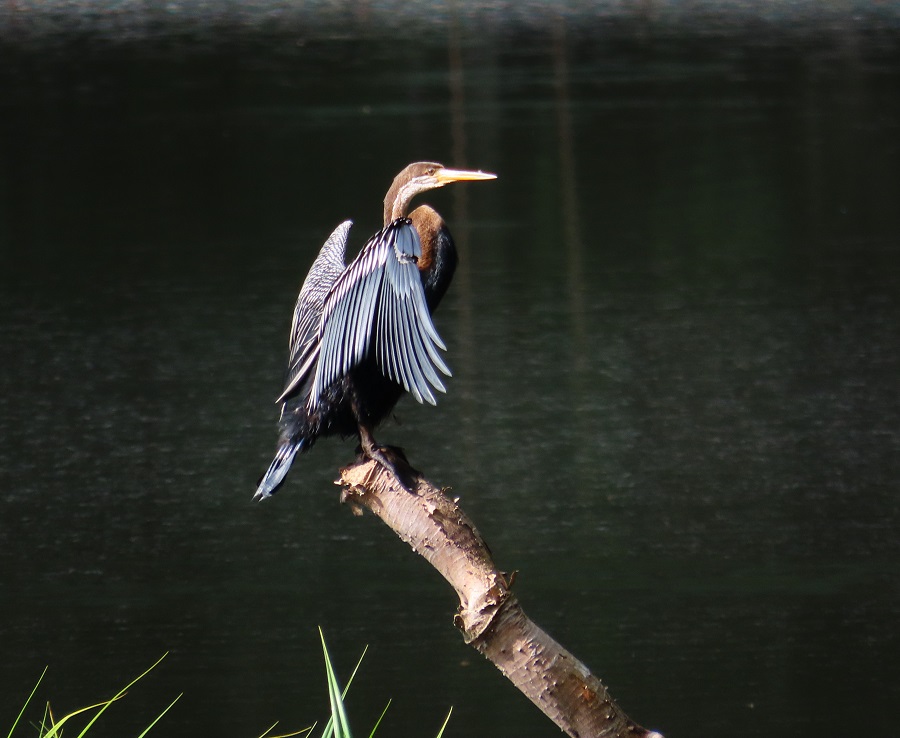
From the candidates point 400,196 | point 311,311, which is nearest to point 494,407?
point 311,311

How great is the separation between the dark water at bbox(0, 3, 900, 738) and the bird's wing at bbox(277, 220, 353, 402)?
52.6 inches

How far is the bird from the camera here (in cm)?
330

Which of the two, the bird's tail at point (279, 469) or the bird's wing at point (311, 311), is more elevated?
the bird's wing at point (311, 311)

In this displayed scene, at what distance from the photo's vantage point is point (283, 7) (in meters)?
20.4

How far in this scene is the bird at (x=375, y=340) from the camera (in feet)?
10.8

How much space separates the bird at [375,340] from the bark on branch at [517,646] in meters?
0.33

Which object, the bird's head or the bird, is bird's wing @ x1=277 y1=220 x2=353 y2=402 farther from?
the bird's head

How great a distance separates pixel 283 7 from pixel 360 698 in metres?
16.5

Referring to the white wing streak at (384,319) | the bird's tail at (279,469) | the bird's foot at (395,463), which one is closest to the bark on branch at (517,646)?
the bird's foot at (395,463)

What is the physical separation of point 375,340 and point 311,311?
593 mm

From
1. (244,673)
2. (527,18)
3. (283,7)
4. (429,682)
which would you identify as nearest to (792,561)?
(429,682)

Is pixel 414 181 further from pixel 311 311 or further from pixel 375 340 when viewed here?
pixel 375 340

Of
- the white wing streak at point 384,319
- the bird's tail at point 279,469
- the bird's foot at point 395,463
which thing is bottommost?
the bird's tail at point 279,469

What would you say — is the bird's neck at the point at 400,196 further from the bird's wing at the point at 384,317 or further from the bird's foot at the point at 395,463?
the bird's foot at the point at 395,463
